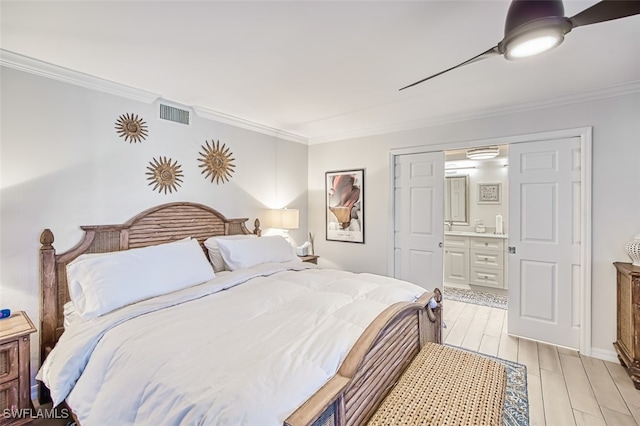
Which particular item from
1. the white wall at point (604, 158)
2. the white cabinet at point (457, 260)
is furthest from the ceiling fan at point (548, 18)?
the white cabinet at point (457, 260)

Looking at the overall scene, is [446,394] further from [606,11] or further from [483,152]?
[483,152]

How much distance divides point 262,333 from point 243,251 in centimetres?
153

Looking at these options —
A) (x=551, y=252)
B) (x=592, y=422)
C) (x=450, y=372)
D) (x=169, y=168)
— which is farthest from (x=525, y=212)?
(x=169, y=168)

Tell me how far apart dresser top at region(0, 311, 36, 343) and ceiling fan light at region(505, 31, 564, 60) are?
298cm

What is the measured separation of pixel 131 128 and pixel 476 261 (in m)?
5.11

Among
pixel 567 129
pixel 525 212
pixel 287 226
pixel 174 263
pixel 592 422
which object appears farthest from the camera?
pixel 287 226

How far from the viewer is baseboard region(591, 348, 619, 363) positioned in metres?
2.69

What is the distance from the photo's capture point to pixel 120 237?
2584mm

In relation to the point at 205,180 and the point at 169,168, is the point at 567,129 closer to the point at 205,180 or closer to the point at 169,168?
the point at 205,180

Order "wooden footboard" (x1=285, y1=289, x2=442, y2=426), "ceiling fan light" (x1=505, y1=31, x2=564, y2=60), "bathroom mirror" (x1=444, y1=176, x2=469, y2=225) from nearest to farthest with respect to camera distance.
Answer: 1. "wooden footboard" (x1=285, y1=289, x2=442, y2=426)
2. "ceiling fan light" (x1=505, y1=31, x2=564, y2=60)
3. "bathroom mirror" (x1=444, y1=176, x2=469, y2=225)

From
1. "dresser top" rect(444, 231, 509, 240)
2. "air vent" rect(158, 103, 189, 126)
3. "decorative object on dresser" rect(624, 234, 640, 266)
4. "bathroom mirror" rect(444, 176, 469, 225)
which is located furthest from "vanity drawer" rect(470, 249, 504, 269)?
"air vent" rect(158, 103, 189, 126)

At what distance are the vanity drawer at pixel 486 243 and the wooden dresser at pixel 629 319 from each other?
208cm

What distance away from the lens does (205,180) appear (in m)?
3.30

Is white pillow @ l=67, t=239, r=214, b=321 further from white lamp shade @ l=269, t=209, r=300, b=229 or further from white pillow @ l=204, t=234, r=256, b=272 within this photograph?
white lamp shade @ l=269, t=209, r=300, b=229
